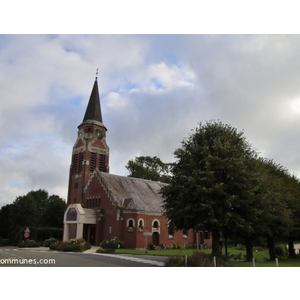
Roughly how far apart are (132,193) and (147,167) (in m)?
23.8

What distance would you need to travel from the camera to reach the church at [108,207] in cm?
4356

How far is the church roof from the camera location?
45.4 metres

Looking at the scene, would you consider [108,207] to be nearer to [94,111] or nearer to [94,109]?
[94,111]

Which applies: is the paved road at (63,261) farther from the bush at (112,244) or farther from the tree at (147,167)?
the tree at (147,167)

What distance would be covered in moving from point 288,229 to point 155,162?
47356mm

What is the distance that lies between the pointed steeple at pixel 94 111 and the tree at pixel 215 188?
4118cm

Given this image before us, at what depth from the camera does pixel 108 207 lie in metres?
45.7

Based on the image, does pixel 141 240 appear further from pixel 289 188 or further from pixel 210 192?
pixel 210 192

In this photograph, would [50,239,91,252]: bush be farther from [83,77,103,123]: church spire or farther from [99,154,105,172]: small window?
[83,77,103,123]: church spire

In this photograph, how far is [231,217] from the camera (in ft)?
67.8

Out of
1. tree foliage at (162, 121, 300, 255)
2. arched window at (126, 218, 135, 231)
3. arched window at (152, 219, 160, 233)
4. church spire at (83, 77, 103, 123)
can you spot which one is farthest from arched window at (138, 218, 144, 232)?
church spire at (83, 77, 103, 123)

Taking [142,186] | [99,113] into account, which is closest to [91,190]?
[142,186]

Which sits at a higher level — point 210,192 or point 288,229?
point 210,192

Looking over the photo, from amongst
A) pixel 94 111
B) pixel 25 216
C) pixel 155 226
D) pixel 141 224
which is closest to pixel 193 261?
pixel 141 224
